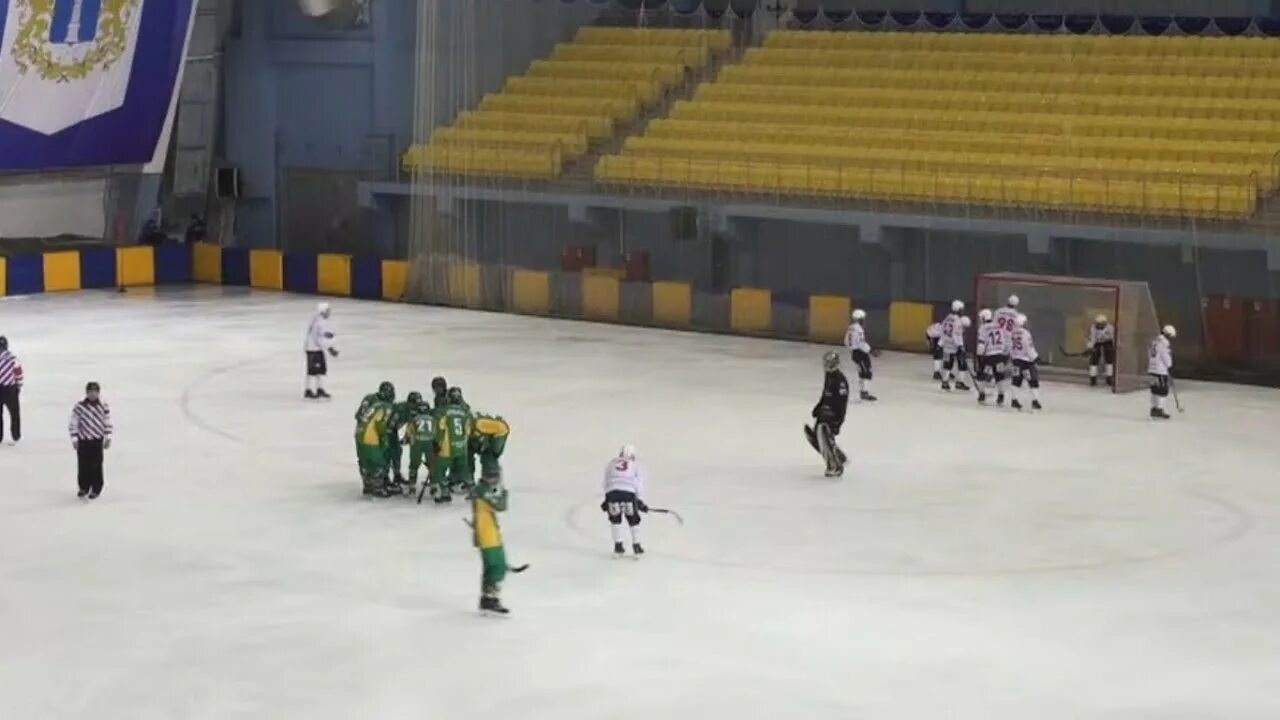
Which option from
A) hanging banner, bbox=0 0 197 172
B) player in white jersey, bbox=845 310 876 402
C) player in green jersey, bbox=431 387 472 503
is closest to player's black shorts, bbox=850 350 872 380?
player in white jersey, bbox=845 310 876 402

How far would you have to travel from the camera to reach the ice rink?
17.4 metres

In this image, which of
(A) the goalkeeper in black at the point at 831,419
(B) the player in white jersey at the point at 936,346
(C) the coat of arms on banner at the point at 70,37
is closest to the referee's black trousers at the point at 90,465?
(A) the goalkeeper in black at the point at 831,419

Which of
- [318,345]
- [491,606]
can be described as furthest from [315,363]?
[491,606]

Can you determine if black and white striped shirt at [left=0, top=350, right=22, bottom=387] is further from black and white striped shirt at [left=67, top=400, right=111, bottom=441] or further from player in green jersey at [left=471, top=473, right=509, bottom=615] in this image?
player in green jersey at [left=471, top=473, right=509, bottom=615]

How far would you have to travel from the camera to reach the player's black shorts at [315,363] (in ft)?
101

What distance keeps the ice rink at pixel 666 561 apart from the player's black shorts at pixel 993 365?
0.63m

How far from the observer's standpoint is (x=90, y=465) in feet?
79.9

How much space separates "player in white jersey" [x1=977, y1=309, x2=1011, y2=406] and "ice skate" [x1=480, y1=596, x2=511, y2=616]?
41.0 ft

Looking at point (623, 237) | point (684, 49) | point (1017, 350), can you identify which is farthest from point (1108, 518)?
point (684, 49)

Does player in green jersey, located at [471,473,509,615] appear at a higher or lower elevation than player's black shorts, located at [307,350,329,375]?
lower

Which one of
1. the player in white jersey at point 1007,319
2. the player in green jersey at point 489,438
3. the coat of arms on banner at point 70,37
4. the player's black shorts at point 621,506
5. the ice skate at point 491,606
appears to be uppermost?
the coat of arms on banner at point 70,37

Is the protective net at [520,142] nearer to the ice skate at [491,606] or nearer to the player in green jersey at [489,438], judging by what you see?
the player in green jersey at [489,438]

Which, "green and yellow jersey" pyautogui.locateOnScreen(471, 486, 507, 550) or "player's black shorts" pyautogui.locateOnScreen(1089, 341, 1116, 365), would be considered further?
"player's black shorts" pyautogui.locateOnScreen(1089, 341, 1116, 365)

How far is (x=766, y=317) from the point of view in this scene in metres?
38.1
